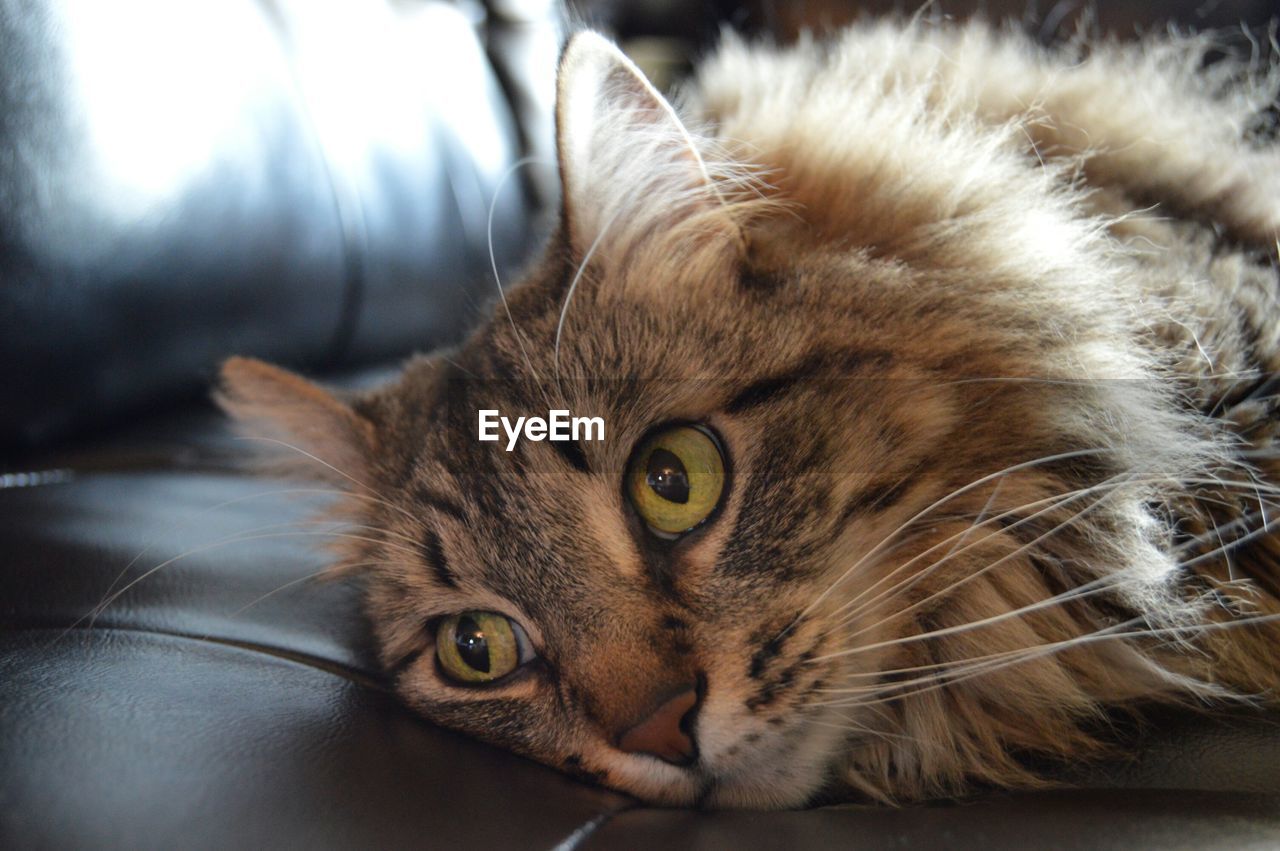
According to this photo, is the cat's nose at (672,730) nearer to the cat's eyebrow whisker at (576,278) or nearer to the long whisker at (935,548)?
the long whisker at (935,548)

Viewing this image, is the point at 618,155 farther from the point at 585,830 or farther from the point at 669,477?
the point at 585,830

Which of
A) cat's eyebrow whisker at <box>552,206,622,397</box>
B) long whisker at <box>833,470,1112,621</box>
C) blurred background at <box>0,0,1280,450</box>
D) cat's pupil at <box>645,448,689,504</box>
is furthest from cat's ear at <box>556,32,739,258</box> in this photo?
long whisker at <box>833,470,1112,621</box>

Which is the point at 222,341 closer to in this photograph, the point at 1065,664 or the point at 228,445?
the point at 228,445

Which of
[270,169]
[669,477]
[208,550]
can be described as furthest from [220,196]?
[669,477]

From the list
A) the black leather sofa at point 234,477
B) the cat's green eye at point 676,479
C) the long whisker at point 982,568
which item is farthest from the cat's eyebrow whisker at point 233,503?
the long whisker at point 982,568

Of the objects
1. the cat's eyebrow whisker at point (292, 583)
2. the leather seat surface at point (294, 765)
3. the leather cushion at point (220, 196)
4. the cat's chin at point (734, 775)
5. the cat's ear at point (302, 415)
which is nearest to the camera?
the leather seat surface at point (294, 765)

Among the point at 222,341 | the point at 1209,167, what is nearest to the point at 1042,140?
the point at 1209,167

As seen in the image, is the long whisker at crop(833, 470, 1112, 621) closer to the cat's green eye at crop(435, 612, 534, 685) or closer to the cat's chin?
the cat's chin
